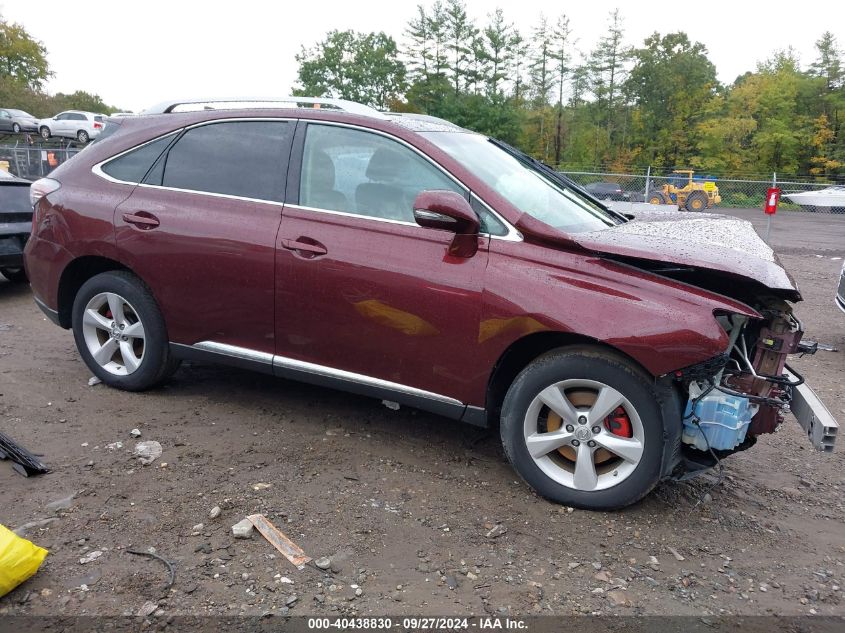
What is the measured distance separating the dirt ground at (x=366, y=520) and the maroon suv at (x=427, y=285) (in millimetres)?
308

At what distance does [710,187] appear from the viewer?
27000 mm

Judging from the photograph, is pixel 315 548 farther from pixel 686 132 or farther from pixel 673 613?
pixel 686 132

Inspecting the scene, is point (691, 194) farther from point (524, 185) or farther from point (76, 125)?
point (76, 125)

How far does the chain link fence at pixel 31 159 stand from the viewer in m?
24.6

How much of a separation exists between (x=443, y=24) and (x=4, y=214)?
167ft

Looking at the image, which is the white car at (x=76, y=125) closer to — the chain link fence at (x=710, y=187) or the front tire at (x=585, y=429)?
the chain link fence at (x=710, y=187)

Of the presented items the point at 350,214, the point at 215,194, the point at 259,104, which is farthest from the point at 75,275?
the point at 350,214

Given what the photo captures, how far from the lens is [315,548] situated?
9.83 feet

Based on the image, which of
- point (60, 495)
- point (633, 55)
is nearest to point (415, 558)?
point (60, 495)

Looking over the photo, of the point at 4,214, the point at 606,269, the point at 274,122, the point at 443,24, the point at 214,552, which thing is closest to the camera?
the point at 214,552

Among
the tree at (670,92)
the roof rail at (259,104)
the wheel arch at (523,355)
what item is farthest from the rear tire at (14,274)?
the tree at (670,92)

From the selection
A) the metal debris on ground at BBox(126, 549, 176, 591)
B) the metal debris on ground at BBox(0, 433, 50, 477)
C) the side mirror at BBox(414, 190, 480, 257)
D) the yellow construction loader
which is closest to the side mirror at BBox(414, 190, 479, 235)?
the side mirror at BBox(414, 190, 480, 257)

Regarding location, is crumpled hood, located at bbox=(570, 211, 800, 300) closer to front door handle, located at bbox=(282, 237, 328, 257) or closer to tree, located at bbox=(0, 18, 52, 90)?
front door handle, located at bbox=(282, 237, 328, 257)

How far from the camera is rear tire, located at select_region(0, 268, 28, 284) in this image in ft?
28.2
